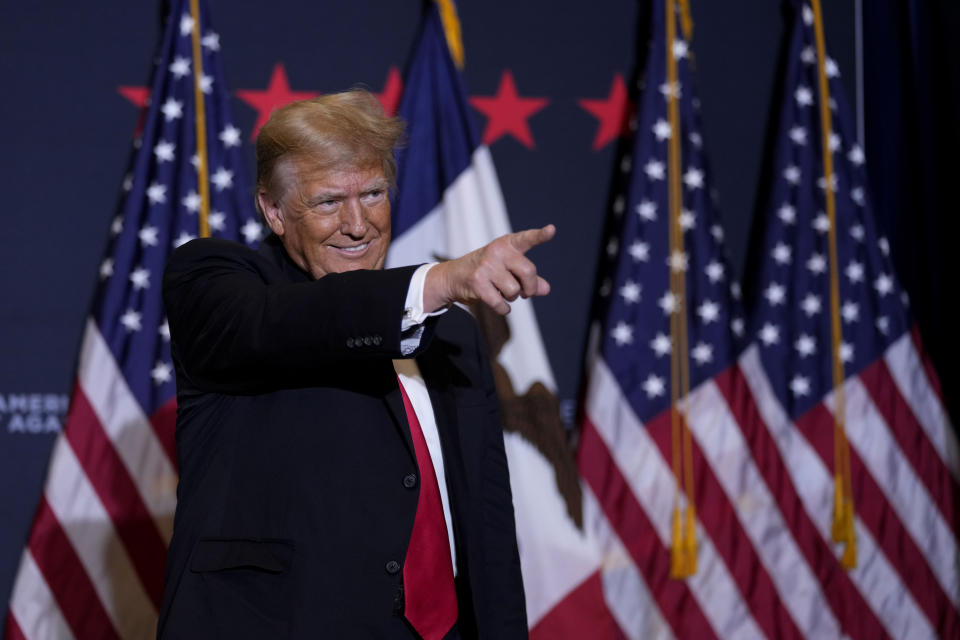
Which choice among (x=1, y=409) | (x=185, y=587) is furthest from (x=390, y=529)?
(x=1, y=409)

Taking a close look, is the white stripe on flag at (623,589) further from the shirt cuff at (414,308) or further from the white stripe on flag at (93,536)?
the shirt cuff at (414,308)

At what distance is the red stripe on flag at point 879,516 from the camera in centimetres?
278

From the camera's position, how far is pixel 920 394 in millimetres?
2807

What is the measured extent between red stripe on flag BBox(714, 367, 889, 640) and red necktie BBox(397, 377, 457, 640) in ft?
4.85

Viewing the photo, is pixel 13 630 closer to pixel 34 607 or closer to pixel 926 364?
pixel 34 607

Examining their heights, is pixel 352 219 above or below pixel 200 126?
below

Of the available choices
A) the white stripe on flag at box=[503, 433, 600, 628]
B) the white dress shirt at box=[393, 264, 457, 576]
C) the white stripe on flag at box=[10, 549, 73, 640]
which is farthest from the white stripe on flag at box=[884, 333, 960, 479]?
the white stripe on flag at box=[10, 549, 73, 640]

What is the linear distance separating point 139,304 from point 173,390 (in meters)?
0.22

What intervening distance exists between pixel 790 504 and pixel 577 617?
649 millimetres

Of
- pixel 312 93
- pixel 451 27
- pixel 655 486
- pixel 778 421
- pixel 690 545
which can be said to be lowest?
pixel 690 545

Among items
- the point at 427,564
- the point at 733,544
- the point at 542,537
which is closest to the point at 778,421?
the point at 733,544

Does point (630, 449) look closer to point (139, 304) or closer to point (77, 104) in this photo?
point (139, 304)

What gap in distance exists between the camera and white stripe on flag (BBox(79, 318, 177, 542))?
2.46 m

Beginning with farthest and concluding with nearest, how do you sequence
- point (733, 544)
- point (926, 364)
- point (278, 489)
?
point (926, 364), point (733, 544), point (278, 489)
